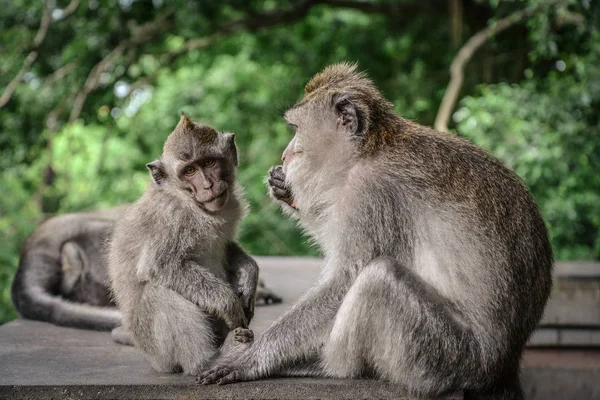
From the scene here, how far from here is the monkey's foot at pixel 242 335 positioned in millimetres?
3896

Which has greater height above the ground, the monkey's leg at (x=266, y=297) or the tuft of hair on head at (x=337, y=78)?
the tuft of hair on head at (x=337, y=78)

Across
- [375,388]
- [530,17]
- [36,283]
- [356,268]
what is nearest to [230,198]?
[356,268]

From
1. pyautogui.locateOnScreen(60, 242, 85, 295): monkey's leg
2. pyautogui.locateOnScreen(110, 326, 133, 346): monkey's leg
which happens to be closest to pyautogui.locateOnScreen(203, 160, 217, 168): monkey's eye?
pyautogui.locateOnScreen(110, 326, 133, 346): monkey's leg

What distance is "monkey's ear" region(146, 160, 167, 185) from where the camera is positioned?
4195 mm

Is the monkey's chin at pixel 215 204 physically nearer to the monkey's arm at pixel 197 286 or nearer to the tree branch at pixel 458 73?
the monkey's arm at pixel 197 286

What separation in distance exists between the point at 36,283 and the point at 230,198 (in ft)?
8.53

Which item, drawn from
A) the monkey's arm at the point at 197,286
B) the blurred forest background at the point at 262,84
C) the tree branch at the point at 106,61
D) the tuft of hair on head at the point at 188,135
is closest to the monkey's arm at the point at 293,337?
the monkey's arm at the point at 197,286

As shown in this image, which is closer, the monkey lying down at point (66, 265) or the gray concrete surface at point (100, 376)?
the gray concrete surface at point (100, 376)

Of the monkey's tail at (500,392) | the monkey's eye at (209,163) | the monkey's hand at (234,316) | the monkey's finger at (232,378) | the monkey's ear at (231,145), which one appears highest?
the monkey's ear at (231,145)

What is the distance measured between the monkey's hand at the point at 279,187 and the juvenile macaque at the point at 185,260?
0.73 ft

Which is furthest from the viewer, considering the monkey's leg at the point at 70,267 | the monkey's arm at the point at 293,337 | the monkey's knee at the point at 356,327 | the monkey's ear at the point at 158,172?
the monkey's leg at the point at 70,267

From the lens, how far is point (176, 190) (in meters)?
4.14

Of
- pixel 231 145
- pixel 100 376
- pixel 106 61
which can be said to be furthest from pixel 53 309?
pixel 106 61

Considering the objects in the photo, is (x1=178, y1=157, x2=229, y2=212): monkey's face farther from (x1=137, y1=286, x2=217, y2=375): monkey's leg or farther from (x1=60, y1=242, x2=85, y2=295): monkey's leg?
(x1=60, y1=242, x2=85, y2=295): monkey's leg
